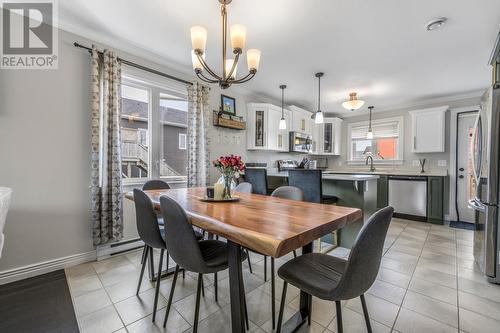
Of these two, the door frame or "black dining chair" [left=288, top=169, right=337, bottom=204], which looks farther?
the door frame

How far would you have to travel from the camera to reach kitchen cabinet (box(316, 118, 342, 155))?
5.64 metres

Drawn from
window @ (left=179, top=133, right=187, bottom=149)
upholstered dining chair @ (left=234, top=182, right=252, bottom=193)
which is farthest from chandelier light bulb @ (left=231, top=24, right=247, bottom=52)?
window @ (left=179, top=133, right=187, bottom=149)

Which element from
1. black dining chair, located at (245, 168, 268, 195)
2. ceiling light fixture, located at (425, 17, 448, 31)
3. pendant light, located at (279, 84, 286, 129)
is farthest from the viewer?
pendant light, located at (279, 84, 286, 129)

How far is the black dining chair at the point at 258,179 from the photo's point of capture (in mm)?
3102

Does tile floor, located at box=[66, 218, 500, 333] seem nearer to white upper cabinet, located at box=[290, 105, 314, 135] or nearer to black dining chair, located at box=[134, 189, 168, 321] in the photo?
black dining chair, located at box=[134, 189, 168, 321]

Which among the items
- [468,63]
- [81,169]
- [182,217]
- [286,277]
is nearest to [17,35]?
[81,169]

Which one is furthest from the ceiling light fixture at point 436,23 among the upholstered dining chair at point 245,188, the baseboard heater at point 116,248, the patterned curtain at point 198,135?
the baseboard heater at point 116,248

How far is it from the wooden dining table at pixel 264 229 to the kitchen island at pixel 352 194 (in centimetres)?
137

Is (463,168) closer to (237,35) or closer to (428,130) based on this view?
(428,130)

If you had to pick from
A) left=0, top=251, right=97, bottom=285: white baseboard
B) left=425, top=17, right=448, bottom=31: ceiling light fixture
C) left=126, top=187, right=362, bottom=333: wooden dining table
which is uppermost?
left=425, top=17, right=448, bottom=31: ceiling light fixture

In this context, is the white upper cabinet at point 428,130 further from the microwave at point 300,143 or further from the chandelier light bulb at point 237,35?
the chandelier light bulb at point 237,35

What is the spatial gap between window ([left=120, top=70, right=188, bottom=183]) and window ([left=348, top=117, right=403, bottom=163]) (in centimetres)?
433

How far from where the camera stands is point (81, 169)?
7.84ft

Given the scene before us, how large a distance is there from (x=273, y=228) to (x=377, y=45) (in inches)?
105
